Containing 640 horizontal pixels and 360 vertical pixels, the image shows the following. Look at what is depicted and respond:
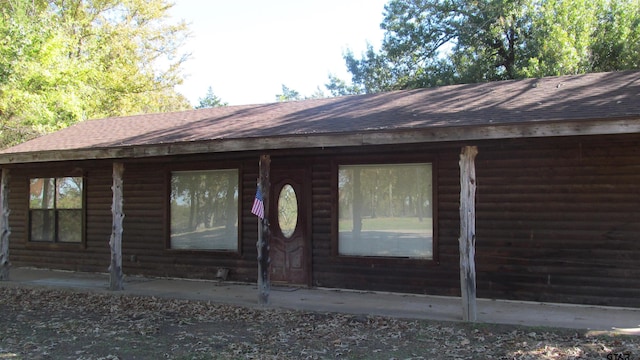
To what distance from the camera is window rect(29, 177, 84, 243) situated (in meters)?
11.6

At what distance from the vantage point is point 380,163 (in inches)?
343

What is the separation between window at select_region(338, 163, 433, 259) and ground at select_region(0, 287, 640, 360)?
2.01 m

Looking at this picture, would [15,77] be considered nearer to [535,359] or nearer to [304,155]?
[304,155]

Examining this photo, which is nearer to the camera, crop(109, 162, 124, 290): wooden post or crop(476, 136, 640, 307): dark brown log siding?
crop(476, 136, 640, 307): dark brown log siding

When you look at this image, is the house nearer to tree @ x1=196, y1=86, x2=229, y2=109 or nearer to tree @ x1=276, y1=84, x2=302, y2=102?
tree @ x1=276, y1=84, x2=302, y2=102

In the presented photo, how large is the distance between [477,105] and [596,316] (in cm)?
334

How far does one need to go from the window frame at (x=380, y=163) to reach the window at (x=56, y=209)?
19.8 feet

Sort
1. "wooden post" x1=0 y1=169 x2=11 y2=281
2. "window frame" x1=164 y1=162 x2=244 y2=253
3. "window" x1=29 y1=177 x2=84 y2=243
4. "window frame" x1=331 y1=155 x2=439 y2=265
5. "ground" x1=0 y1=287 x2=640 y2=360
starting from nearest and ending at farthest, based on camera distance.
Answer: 1. "ground" x1=0 y1=287 x2=640 y2=360
2. "window frame" x1=331 y1=155 x2=439 y2=265
3. "window frame" x1=164 y1=162 x2=244 y2=253
4. "wooden post" x1=0 y1=169 x2=11 y2=281
5. "window" x1=29 y1=177 x2=84 y2=243

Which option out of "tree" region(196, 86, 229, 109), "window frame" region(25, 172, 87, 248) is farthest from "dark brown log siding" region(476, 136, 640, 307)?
"tree" region(196, 86, 229, 109)

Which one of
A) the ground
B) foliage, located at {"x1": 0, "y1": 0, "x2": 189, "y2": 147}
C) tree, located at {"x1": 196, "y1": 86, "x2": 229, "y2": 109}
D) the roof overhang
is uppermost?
tree, located at {"x1": 196, "y1": 86, "x2": 229, "y2": 109}

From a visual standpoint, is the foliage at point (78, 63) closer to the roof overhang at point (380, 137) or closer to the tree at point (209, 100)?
the roof overhang at point (380, 137)

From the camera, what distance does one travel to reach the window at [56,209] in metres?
11.6

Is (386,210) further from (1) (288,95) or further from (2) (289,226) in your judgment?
(1) (288,95)

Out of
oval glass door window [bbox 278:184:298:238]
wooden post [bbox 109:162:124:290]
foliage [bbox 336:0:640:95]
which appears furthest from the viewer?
foliage [bbox 336:0:640:95]
